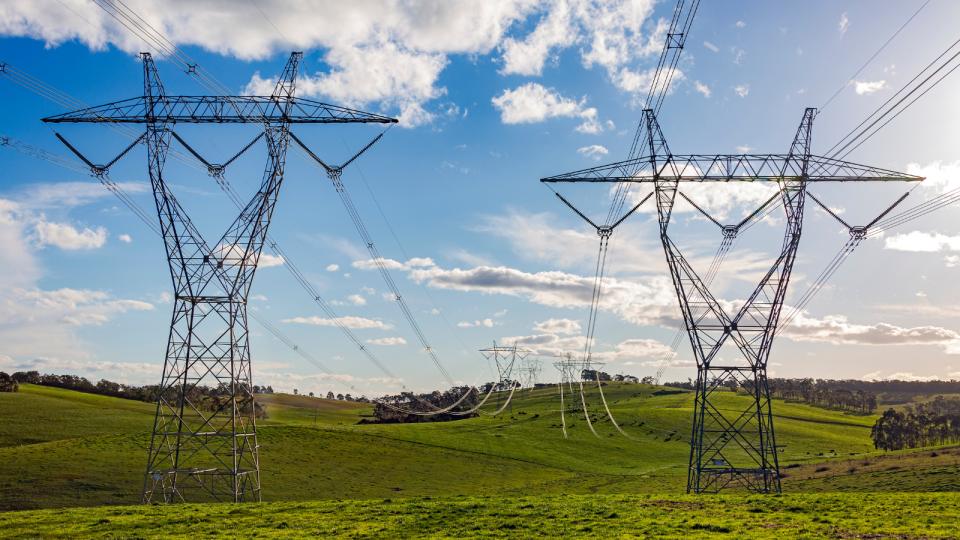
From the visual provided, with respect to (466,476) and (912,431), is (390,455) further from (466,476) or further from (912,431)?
(912,431)

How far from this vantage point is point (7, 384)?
121 metres

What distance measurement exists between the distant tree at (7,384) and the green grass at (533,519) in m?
120

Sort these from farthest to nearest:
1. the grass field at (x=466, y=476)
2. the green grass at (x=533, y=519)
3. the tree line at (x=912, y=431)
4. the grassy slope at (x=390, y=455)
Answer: the tree line at (x=912, y=431)
the grassy slope at (x=390, y=455)
the grass field at (x=466, y=476)
the green grass at (x=533, y=519)

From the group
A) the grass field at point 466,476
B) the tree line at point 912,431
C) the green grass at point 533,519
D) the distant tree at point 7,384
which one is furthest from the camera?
the tree line at point 912,431

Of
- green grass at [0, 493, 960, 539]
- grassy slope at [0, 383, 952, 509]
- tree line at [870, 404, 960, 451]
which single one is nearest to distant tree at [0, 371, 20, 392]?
grassy slope at [0, 383, 952, 509]

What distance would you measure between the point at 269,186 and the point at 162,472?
19.9 metres

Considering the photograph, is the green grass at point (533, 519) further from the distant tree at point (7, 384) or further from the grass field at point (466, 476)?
the distant tree at point (7, 384)

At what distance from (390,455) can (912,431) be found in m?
129

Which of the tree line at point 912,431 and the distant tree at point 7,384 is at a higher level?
the distant tree at point 7,384

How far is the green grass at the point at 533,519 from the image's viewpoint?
23594 millimetres

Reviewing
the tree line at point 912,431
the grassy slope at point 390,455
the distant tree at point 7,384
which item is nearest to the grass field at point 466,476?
the grassy slope at point 390,455

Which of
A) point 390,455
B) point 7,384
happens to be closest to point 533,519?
point 390,455

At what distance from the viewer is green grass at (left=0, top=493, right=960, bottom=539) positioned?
23594mm

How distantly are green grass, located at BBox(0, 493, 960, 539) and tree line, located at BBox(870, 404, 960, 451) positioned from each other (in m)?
113
